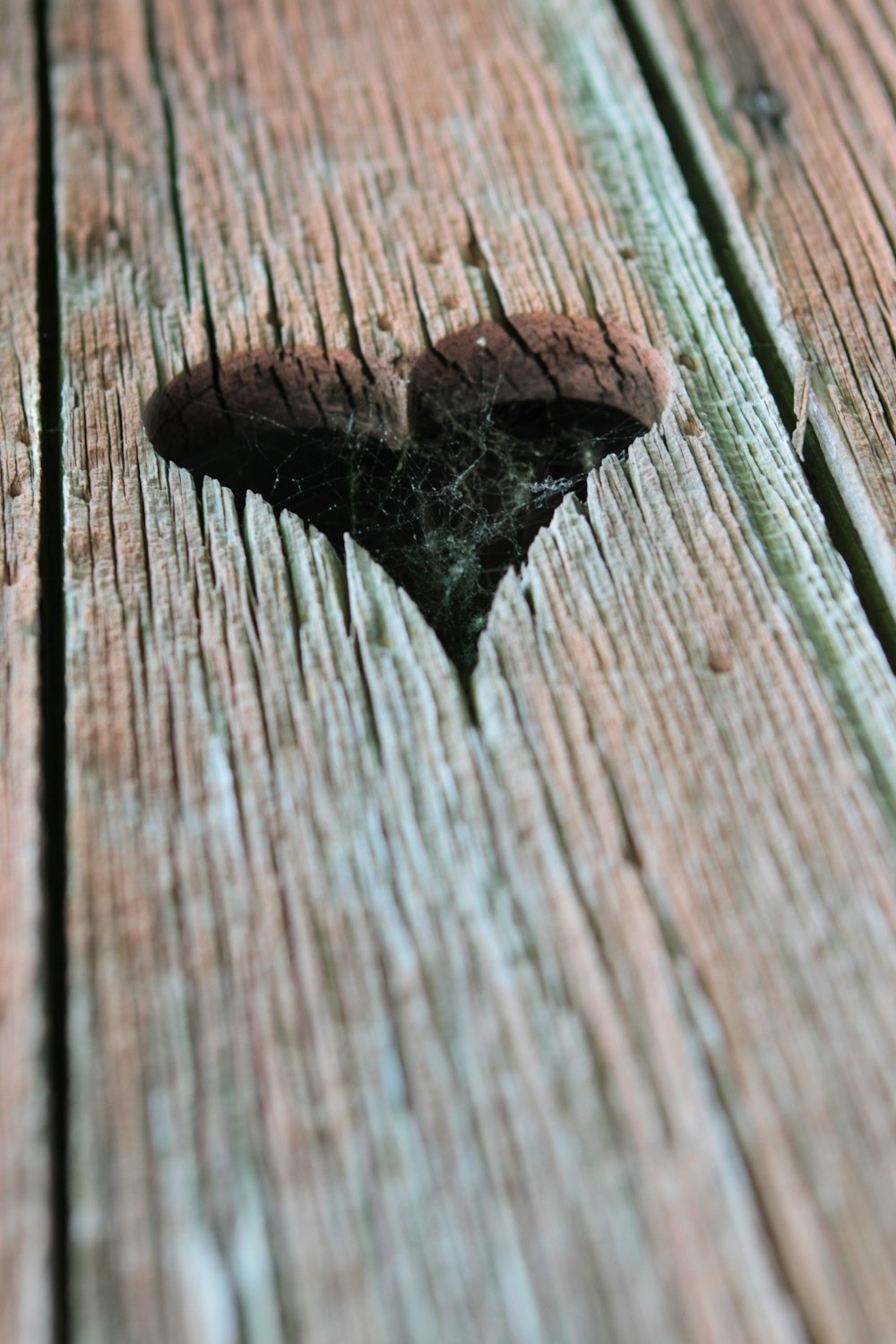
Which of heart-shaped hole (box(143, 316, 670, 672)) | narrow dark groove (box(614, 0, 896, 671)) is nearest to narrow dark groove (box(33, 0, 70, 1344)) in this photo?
heart-shaped hole (box(143, 316, 670, 672))

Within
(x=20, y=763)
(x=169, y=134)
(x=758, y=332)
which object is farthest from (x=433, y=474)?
(x=20, y=763)

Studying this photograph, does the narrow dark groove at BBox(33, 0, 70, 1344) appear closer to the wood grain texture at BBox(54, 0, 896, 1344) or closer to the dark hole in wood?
the wood grain texture at BBox(54, 0, 896, 1344)

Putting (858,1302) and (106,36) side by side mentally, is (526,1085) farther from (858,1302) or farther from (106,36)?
(106,36)

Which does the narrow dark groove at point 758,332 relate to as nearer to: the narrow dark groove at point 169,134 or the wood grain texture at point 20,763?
the narrow dark groove at point 169,134

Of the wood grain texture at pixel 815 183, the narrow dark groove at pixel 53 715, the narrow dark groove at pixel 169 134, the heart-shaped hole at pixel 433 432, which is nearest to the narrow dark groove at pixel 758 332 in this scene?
the wood grain texture at pixel 815 183

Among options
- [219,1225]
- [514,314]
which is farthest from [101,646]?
[514,314]

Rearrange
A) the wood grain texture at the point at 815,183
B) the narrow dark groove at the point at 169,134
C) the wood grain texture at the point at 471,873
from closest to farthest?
the wood grain texture at the point at 471,873
the wood grain texture at the point at 815,183
the narrow dark groove at the point at 169,134

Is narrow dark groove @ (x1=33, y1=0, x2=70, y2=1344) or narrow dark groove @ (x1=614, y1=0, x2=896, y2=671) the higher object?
narrow dark groove @ (x1=614, y1=0, x2=896, y2=671)
